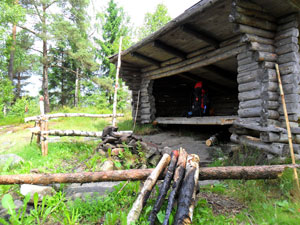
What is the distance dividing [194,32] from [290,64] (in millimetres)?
2416

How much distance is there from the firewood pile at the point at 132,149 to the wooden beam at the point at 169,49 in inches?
121

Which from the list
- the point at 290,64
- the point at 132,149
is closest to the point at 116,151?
the point at 132,149

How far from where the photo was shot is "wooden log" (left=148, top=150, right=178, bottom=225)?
7.23ft

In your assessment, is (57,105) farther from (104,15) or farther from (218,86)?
(218,86)

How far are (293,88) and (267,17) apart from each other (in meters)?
1.66

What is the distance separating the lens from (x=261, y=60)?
412cm

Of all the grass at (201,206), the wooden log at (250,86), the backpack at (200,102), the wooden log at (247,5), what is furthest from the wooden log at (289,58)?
the backpack at (200,102)

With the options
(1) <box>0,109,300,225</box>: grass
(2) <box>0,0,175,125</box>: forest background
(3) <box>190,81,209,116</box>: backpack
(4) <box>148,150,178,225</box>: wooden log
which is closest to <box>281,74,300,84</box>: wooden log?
(1) <box>0,109,300,225</box>: grass

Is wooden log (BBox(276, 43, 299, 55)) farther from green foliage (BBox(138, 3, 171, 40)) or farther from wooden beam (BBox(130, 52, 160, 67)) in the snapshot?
green foliage (BBox(138, 3, 171, 40))

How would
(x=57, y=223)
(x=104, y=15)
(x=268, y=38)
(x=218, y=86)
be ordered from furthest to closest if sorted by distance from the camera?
(x=104, y=15) < (x=218, y=86) < (x=268, y=38) < (x=57, y=223)

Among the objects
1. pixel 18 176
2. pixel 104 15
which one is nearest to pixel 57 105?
pixel 104 15

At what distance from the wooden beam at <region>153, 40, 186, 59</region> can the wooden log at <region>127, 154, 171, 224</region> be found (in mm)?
4214

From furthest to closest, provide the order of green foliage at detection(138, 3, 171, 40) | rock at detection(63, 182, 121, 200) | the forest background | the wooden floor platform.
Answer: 1. green foliage at detection(138, 3, 171, 40)
2. the forest background
3. the wooden floor platform
4. rock at detection(63, 182, 121, 200)

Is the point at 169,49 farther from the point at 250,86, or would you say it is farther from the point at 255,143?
the point at 255,143
